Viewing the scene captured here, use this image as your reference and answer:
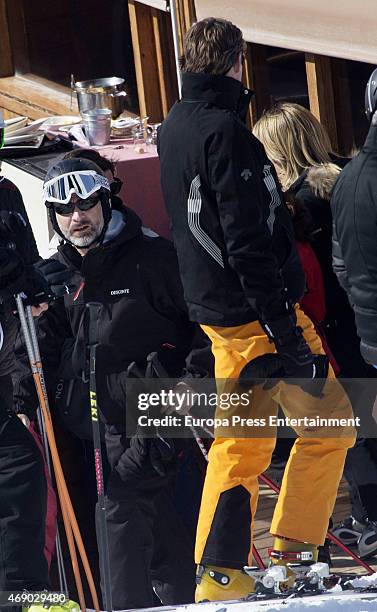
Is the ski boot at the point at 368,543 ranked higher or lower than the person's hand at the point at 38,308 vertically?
lower

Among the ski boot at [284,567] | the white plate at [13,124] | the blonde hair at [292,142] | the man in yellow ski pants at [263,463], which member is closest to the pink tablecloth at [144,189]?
the blonde hair at [292,142]

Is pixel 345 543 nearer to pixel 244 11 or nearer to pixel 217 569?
pixel 217 569

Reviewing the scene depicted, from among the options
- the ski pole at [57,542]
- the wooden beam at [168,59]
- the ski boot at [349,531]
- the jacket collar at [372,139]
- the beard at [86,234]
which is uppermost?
the jacket collar at [372,139]

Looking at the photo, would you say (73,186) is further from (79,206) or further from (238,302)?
(238,302)

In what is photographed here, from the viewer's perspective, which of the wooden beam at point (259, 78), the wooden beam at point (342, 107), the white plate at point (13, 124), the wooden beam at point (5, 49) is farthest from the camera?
the wooden beam at point (5, 49)

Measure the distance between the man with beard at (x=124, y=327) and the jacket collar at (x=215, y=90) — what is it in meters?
0.59

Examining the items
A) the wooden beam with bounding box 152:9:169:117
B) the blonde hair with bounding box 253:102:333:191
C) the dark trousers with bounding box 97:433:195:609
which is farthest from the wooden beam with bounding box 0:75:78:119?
the dark trousers with bounding box 97:433:195:609

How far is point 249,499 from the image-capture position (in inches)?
176

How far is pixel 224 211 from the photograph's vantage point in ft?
14.1

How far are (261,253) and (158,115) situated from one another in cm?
482

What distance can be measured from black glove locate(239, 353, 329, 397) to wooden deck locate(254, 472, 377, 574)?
3.11 feet

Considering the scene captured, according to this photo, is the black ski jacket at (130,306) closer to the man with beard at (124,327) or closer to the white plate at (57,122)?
the man with beard at (124,327)

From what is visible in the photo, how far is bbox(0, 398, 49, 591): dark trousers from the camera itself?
15.1 ft

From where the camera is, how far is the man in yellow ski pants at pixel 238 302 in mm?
4301
